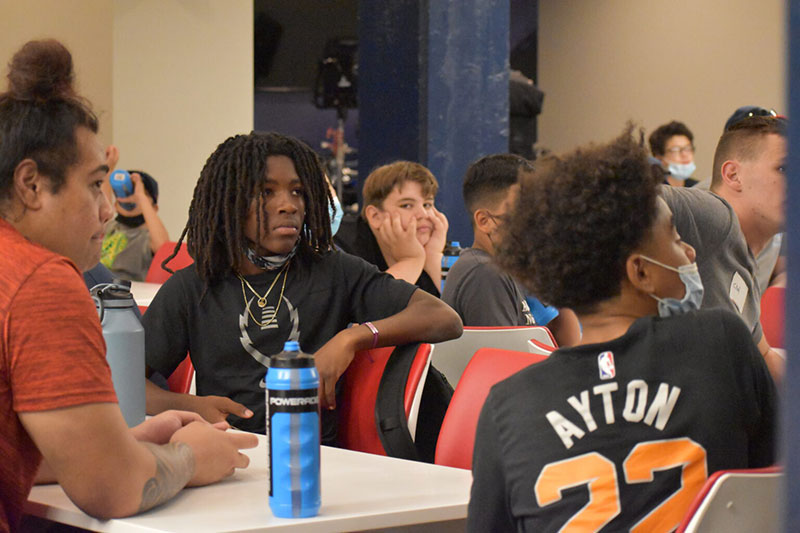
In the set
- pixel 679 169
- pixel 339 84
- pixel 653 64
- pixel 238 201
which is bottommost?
pixel 238 201

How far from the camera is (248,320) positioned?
226 centimetres

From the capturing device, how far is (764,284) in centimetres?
298

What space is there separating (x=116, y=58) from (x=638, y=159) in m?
5.76

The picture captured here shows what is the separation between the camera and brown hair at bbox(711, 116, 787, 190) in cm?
262

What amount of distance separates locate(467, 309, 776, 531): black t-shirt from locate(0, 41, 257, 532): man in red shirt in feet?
1.59

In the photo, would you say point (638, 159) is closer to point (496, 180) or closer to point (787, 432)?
point (787, 432)

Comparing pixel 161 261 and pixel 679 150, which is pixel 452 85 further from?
pixel 679 150

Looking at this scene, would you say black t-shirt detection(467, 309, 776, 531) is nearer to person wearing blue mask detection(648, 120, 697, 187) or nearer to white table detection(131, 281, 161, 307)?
white table detection(131, 281, 161, 307)

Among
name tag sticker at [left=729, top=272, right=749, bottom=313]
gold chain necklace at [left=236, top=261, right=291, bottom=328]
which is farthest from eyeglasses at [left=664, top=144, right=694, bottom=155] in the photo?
gold chain necklace at [left=236, top=261, right=291, bottom=328]

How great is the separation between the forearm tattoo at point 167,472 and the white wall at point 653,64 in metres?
5.77

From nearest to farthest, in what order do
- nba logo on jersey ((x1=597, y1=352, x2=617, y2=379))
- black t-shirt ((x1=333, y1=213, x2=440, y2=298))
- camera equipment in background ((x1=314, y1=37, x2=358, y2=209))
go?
1. nba logo on jersey ((x1=597, y1=352, x2=617, y2=379))
2. black t-shirt ((x1=333, y1=213, x2=440, y2=298))
3. camera equipment in background ((x1=314, y1=37, x2=358, y2=209))

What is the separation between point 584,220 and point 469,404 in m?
0.68

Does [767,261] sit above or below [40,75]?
below

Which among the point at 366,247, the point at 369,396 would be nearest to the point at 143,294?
the point at 366,247
